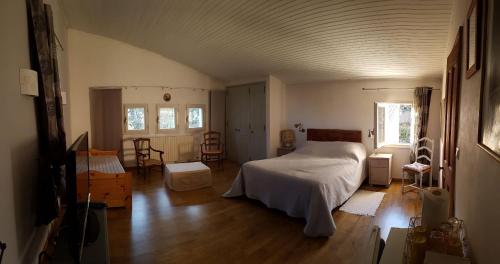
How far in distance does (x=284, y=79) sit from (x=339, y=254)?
4.07m

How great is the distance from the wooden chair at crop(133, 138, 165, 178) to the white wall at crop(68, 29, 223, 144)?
976mm

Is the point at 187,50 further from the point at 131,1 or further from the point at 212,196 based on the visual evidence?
the point at 212,196

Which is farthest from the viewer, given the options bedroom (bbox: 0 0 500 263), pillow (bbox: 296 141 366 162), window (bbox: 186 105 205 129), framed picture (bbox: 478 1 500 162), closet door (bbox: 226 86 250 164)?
window (bbox: 186 105 205 129)

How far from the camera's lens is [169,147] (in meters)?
6.68

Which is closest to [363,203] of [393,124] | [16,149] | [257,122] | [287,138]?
[393,124]

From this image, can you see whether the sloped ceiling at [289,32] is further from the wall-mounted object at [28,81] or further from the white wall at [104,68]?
the wall-mounted object at [28,81]

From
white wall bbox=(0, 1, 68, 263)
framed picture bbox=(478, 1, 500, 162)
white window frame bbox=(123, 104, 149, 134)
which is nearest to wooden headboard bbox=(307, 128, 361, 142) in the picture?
white window frame bbox=(123, 104, 149, 134)

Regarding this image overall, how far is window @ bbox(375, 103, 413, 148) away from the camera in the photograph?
5.27 m

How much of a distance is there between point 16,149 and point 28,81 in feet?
1.28

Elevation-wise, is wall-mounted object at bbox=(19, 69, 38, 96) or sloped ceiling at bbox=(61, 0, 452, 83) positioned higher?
sloped ceiling at bbox=(61, 0, 452, 83)

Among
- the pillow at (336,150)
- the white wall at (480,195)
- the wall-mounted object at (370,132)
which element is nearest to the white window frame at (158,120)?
the pillow at (336,150)

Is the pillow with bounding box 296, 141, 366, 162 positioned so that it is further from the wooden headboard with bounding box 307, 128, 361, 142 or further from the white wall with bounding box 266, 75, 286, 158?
the white wall with bounding box 266, 75, 286, 158

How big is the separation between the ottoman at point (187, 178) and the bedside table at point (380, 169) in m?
2.79

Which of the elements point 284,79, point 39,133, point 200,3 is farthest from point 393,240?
point 284,79
